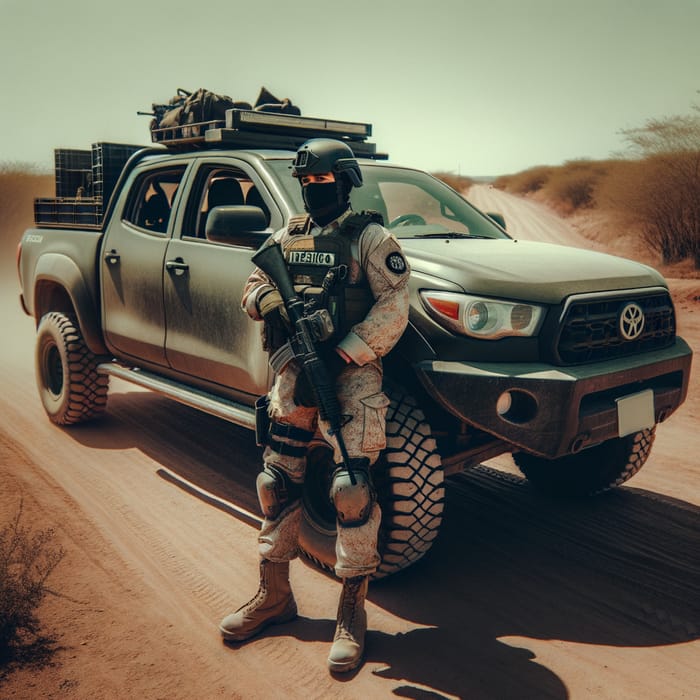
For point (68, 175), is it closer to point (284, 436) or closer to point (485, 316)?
point (284, 436)

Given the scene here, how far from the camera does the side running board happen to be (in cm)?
419

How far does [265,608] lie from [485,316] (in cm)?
156

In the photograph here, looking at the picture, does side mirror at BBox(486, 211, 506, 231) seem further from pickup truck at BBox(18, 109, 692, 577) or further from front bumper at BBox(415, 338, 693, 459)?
front bumper at BBox(415, 338, 693, 459)

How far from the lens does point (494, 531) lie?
4262mm

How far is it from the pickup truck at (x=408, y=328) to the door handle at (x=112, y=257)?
0.03 meters

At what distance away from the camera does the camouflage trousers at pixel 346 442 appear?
302cm

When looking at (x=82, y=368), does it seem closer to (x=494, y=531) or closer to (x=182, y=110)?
(x=182, y=110)

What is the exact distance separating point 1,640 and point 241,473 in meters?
2.22

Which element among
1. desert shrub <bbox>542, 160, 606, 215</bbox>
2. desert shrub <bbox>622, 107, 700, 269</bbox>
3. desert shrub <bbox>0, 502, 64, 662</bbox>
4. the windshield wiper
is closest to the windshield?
the windshield wiper

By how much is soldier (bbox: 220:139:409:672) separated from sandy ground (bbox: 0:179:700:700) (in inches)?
7.0

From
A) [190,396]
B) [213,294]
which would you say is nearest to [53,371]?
[190,396]

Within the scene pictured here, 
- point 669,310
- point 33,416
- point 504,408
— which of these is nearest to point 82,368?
point 33,416

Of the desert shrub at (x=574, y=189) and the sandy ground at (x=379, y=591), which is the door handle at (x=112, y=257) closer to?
the sandy ground at (x=379, y=591)

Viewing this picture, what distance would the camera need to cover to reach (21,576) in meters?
3.30
